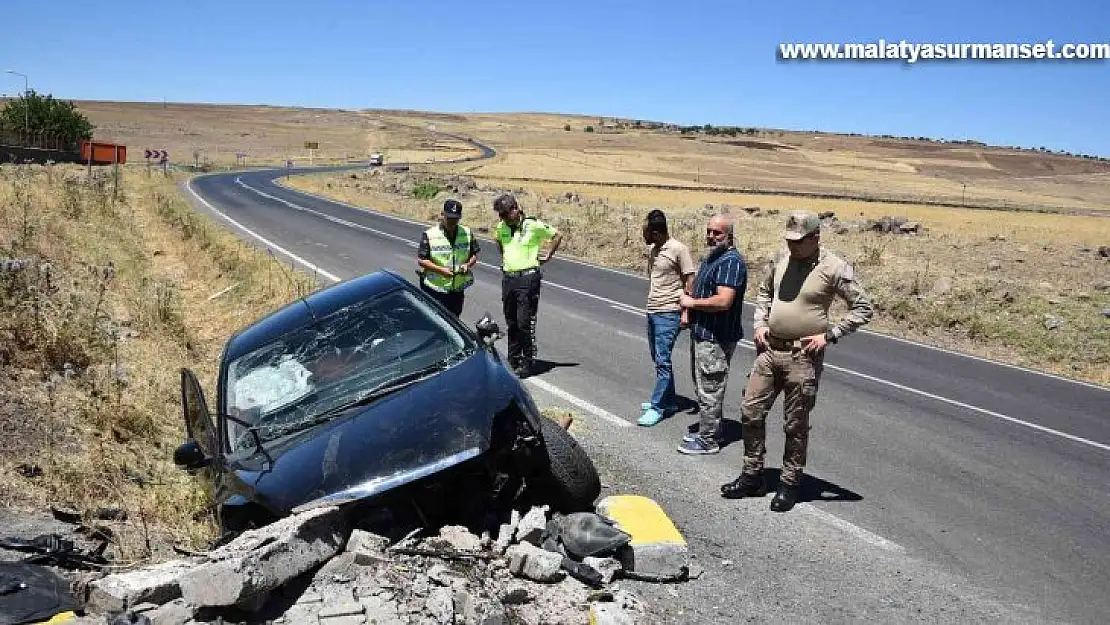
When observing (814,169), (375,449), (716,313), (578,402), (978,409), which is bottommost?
(578,402)

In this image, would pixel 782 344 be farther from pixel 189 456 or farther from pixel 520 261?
pixel 520 261

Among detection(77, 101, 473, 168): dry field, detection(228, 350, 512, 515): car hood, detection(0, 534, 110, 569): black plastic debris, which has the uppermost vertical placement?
detection(77, 101, 473, 168): dry field

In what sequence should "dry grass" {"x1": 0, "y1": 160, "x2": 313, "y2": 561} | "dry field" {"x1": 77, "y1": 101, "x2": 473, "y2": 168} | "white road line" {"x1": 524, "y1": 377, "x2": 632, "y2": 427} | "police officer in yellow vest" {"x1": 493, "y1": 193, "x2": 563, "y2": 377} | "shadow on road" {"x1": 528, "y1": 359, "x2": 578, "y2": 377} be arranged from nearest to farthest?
"dry grass" {"x1": 0, "y1": 160, "x2": 313, "y2": 561} < "white road line" {"x1": 524, "y1": 377, "x2": 632, "y2": 427} < "police officer in yellow vest" {"x1": 493, "y1": 193, "x2": 563, "y2": 377} < "shadow on road" {"x1": 528, "y1": 359, "x2": 578, "y2": 377} < "dry field" {"x1": 77, "y1": 101, "x2": 473, "y2": 168}

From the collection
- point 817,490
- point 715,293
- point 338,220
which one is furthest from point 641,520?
point 338,220

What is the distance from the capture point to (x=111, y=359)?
868cm

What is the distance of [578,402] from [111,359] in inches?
180

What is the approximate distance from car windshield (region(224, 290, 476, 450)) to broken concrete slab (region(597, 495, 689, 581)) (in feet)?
4.25

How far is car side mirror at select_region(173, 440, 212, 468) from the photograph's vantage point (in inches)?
174

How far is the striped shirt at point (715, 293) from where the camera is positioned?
22.0 ft

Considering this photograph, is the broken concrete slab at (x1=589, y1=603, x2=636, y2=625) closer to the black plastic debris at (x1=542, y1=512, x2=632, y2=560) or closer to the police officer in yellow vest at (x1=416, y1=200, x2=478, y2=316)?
the black plastic debris at (x1=542, y1=512, x2=632, y2=560)

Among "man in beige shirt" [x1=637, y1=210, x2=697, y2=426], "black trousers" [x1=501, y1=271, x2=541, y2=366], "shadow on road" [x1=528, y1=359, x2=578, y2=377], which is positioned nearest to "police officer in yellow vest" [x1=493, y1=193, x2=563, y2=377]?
"black trousers" [x1=501, y1=271, x2=541, y2=366]

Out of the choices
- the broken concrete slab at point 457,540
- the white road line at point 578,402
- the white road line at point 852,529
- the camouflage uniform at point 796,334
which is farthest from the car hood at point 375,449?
the white road line at point 578,402

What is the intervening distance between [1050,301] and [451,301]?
38.8ft

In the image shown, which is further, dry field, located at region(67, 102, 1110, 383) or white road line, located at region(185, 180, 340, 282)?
white road line, located at region(185, 180, 340, 282)
